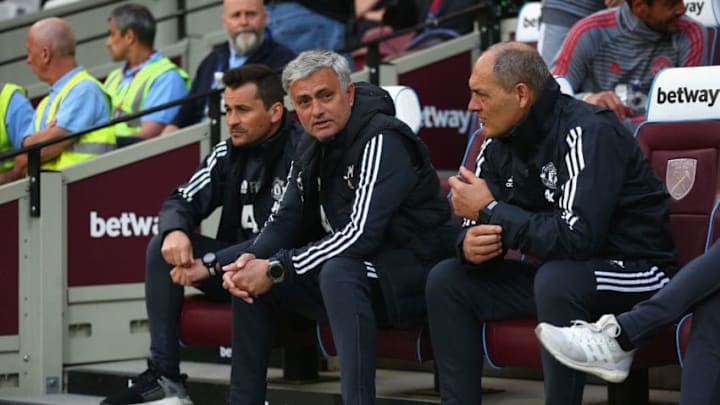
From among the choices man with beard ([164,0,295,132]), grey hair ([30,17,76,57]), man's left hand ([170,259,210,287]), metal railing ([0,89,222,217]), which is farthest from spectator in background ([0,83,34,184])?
man's left hand ([170,259,210,287])

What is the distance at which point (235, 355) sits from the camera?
5.79 metres

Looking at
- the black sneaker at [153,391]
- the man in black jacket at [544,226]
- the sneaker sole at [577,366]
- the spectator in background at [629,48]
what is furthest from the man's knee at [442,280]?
the spectator in background at [629,48]

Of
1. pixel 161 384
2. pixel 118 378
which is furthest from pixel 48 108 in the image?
pixel 161 384

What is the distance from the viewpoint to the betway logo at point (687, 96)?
18.6 feet

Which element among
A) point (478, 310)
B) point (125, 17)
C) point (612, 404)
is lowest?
point (612, 404)

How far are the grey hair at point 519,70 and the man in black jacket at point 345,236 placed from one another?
54 cm

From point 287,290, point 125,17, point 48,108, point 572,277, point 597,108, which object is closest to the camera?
point 572,277

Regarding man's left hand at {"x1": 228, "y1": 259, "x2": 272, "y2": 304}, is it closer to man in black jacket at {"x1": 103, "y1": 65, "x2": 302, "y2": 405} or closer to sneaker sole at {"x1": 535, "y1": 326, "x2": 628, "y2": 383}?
man in black jacket at {"x1": 103, "y1": 65, "x2": 302, "y2": 405}

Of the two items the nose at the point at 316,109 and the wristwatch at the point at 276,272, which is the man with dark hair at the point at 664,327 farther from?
the nose at the point at 316,109

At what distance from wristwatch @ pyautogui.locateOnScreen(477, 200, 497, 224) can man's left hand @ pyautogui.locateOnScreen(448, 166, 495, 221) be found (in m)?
0.01

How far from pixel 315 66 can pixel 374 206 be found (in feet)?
2.09

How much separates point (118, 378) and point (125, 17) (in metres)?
2.57

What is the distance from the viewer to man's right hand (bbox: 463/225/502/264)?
511 cm

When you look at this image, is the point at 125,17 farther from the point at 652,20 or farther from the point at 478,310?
the point at 478,310
